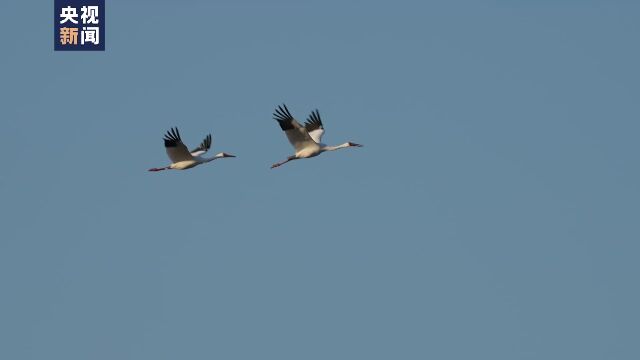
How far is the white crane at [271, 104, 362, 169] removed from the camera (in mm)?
69125

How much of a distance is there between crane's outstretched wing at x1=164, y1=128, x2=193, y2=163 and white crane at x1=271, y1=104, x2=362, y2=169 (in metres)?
3.12

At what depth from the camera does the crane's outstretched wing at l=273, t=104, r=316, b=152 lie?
69000 mm

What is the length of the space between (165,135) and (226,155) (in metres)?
3.85

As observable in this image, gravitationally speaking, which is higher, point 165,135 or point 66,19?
point 66,19

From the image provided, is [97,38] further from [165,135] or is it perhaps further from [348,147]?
[348,147]

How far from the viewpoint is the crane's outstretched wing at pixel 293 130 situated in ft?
226

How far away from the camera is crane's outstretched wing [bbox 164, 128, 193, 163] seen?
2783 inches

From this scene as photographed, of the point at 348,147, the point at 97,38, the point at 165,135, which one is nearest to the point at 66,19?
the point at 97,38

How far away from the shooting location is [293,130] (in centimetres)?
6950

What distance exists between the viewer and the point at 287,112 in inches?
2714

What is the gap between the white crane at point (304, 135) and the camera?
69125 mm

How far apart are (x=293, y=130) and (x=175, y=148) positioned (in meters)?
4.43

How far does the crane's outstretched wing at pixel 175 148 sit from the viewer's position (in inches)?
2783

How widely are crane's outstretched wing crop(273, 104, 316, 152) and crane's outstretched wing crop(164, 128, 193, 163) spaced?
12.6 feet
